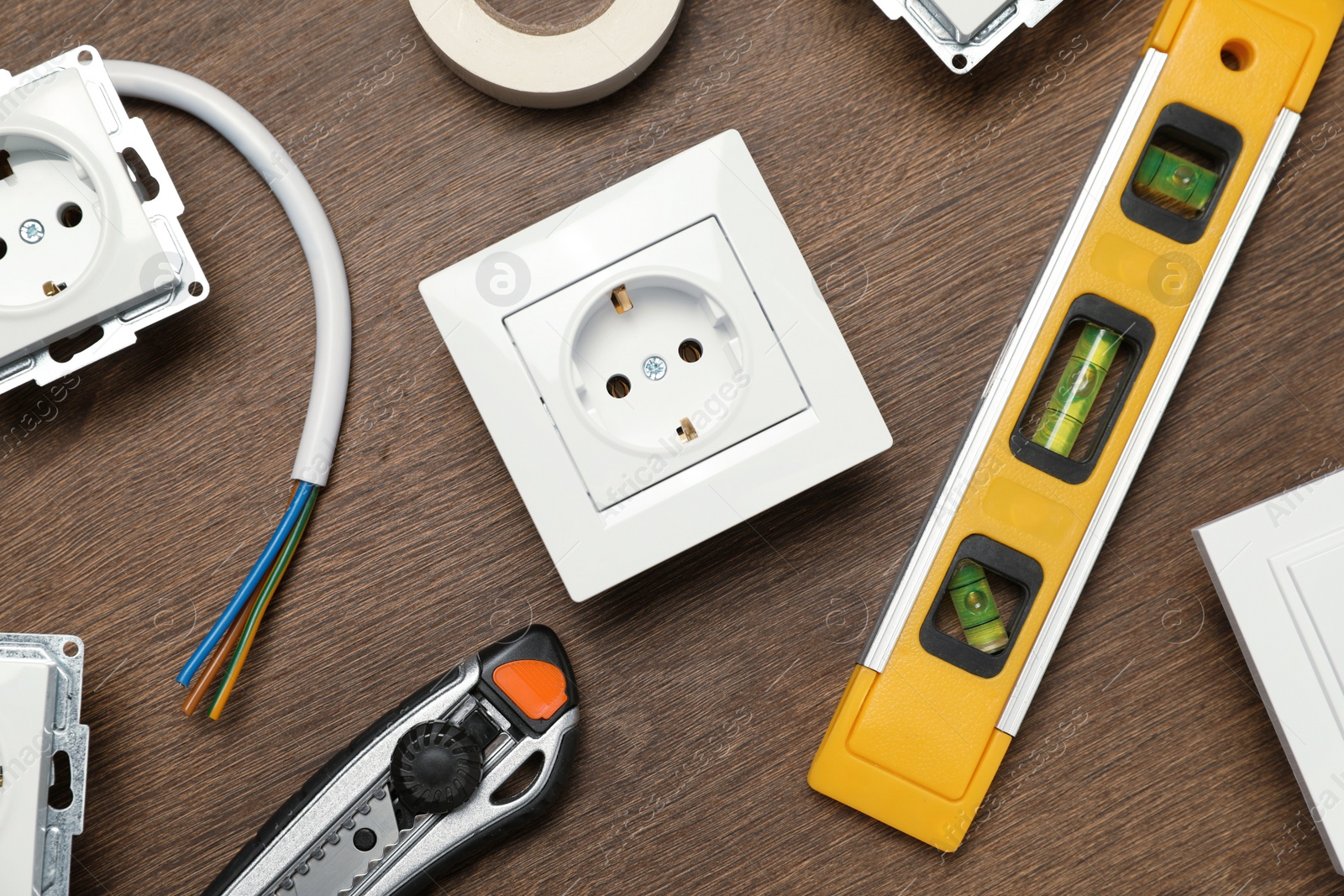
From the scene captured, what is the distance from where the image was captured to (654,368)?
610mm

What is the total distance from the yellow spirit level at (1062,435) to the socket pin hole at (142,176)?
618mm

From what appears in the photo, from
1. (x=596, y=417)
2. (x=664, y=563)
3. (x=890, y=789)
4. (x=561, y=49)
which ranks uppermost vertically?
(x=561, y=49)

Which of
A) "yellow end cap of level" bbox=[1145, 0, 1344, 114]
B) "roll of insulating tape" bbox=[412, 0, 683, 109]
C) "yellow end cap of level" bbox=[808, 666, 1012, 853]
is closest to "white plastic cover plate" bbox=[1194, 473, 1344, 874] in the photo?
"yellow end cap of level" bbox=[808, 666, 1012, 853]

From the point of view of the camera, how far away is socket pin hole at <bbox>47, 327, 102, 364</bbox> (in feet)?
2.01

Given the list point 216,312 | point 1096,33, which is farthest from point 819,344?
point 216,312

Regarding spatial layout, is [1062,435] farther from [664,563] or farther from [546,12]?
[546,12]

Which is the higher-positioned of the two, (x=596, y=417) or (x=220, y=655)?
(x=596, y=417)

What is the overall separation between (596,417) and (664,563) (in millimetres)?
137

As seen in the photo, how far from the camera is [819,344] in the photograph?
58cm

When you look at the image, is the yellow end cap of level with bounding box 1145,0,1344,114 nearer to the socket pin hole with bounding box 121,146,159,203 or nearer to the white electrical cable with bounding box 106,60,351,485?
the white electrical cable with bounding box 106,60,351,485

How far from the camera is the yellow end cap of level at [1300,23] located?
2.10ft

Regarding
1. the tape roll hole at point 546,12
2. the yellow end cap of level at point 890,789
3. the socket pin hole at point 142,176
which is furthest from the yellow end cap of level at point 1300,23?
the socket pin hole at point 142,176

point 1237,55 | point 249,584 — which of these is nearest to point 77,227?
point 249,584

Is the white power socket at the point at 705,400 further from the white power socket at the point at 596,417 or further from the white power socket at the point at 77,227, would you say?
the white power socket at the point at 77,227
